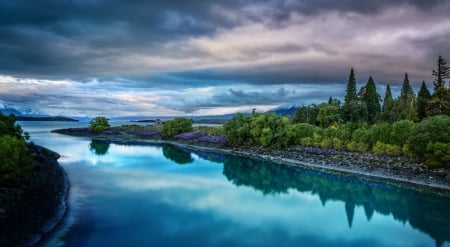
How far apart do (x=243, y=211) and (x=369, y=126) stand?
1618 inches

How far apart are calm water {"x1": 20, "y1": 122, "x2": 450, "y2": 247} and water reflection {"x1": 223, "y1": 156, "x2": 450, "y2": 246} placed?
7 cm

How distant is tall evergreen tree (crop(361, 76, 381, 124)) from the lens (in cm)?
7294

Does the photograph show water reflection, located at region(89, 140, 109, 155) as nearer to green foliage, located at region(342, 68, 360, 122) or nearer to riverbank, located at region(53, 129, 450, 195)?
riverbank, located at region(53, 129, 450, 195)

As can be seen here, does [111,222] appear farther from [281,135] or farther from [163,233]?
[281,135]

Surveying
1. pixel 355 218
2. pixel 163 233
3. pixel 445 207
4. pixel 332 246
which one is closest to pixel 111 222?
pixel 163 233

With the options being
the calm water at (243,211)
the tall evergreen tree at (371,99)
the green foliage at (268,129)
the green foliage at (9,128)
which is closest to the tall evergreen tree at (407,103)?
the tall evergreen tree at (371,99)

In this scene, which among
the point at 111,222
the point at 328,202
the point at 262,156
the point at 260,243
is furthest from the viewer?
the point at 262,156

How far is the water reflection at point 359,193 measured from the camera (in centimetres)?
2609

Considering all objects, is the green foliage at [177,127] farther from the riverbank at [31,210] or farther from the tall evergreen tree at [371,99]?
the riverbank at [31,210]

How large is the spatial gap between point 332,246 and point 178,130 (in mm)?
80259

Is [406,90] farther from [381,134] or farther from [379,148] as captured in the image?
[379,148]

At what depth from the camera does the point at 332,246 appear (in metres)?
20.0

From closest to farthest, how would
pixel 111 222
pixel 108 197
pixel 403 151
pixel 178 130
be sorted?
1. pixel 111 222
2. pixel 108 197
3. pixel 403 151
4. pixel 178 130

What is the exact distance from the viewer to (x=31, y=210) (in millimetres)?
20781
